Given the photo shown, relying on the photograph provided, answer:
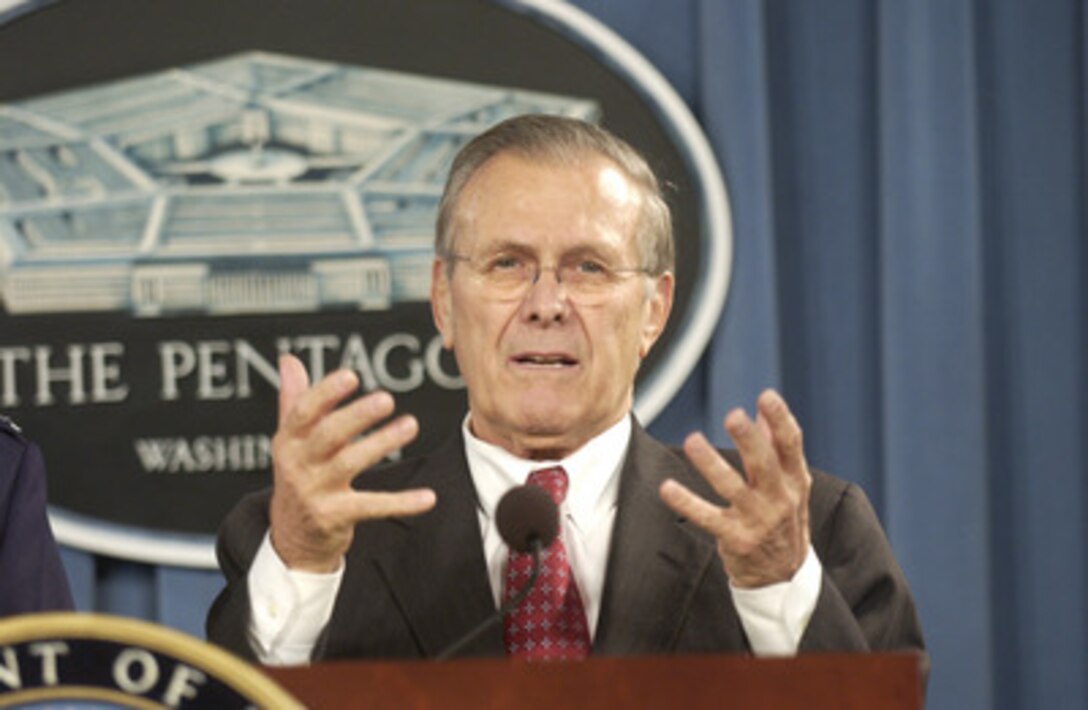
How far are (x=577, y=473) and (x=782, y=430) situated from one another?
0.40m

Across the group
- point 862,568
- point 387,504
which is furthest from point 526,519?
point 862,568

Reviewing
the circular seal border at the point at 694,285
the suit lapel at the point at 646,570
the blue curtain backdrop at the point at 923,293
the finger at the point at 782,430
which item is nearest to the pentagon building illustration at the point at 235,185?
the circular seal border at the point at 694,285

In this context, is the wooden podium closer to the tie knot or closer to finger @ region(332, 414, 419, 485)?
finger @ region(332, 414, 419, 485)

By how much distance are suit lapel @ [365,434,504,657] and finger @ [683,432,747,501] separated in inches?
11.8

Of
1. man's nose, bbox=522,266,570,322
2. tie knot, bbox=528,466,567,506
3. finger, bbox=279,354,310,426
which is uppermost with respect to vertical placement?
man's nose, bbox=522,266,570,322

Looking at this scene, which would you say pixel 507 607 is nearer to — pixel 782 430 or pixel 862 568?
pixel 782 430

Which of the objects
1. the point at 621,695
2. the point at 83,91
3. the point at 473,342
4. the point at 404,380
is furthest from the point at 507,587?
the point at 83,91

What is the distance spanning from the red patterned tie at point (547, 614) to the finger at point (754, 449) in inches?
9.6

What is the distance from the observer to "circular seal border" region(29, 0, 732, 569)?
2.31 metres

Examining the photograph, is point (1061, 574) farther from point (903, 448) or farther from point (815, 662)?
point (815, 662)

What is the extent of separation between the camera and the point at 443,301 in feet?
5.37

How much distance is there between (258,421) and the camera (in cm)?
244

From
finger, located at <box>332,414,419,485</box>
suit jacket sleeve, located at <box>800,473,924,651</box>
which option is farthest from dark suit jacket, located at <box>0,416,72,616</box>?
suit jacket sleeve, located at <box>800,473,924,651</box>

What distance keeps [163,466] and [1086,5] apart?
153 centimetres
